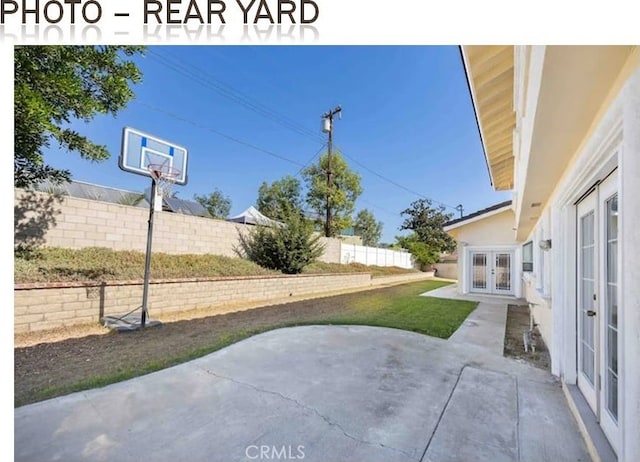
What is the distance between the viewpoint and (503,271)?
1277cm

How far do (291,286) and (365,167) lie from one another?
1348 centimetres

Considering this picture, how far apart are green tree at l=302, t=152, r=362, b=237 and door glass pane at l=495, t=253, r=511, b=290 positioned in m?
10.1

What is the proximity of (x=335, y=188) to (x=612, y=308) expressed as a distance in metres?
18.0

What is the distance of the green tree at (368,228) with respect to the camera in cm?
3450

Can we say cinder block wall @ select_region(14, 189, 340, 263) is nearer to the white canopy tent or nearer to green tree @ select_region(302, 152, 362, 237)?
the white canopy tent

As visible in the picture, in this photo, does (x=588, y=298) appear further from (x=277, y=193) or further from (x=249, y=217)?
(x=277, y=193)

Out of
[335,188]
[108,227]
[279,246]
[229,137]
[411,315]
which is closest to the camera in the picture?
[411,315]

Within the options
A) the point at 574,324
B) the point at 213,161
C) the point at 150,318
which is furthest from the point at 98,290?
the point at 213,161

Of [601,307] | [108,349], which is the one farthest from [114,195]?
[601,307]

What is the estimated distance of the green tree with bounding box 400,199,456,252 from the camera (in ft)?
97.7

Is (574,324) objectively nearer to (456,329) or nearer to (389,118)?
(456,329)

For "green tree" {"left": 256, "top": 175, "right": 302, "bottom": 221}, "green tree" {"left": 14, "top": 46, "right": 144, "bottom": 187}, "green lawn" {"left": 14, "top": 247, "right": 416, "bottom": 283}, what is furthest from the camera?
"green tree" {"left": 256, "top": 175, "right": 302, "bottom": 221}

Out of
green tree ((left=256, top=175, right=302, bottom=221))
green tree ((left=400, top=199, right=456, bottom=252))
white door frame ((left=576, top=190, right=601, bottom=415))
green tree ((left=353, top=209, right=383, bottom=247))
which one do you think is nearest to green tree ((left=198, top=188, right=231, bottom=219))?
green tree ((left=256, top=175, right=302, bottom=221))

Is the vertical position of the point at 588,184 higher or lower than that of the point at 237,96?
lower
